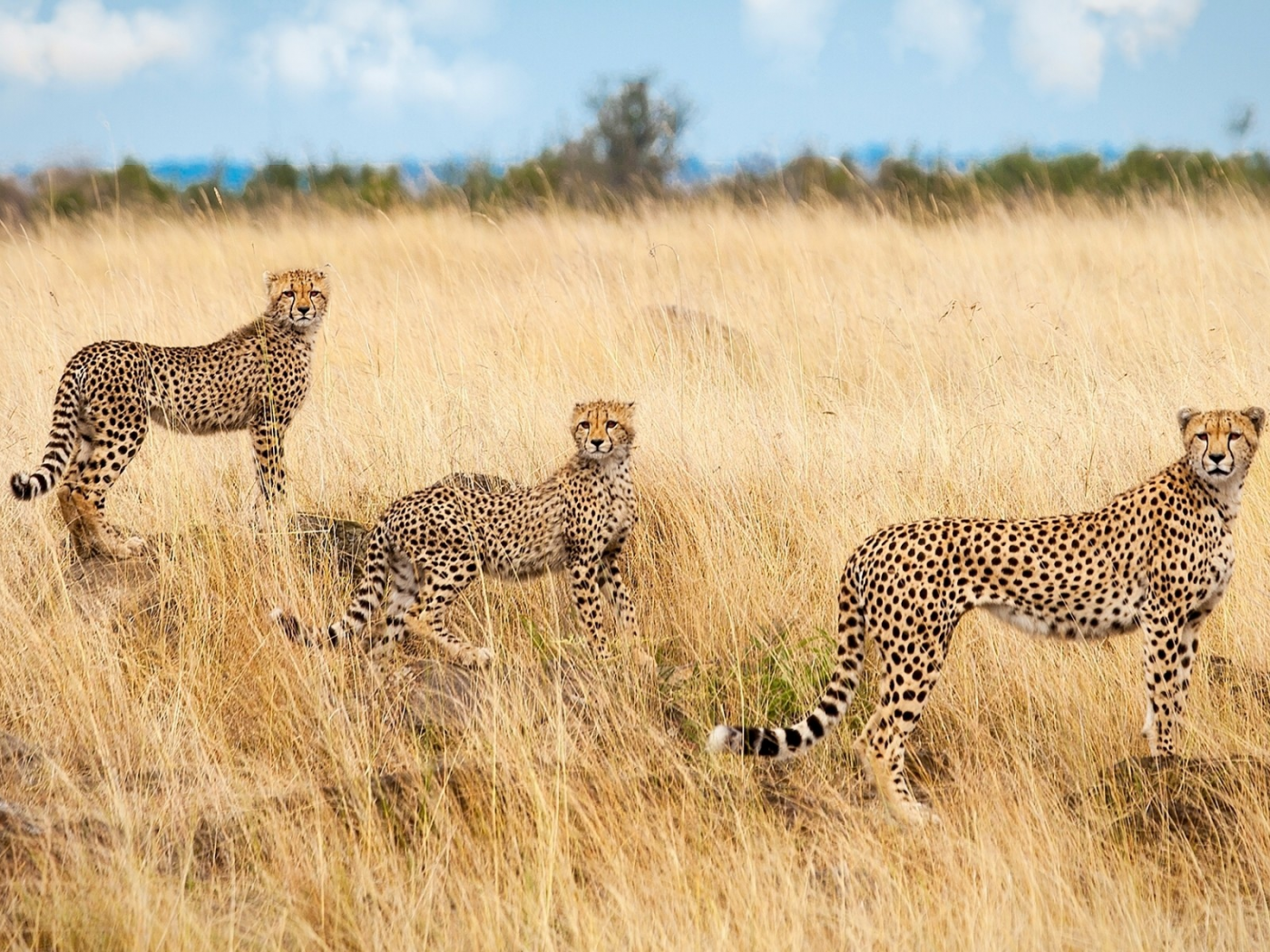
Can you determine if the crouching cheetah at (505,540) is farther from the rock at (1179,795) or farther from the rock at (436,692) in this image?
the rock at (1179,795)

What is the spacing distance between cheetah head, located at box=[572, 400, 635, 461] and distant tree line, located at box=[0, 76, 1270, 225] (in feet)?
18.9

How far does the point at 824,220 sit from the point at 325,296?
20.5 ft

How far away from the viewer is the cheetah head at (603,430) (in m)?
4.23

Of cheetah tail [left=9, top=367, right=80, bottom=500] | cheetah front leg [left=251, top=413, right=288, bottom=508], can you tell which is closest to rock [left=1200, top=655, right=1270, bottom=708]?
cheetah front leg [left=251, top=413, right=288, bottom=508]

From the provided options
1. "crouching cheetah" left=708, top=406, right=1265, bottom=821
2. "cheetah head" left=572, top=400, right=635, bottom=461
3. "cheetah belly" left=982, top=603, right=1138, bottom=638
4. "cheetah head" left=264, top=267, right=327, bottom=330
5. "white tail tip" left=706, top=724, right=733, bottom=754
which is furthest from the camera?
"cheetah head" left=264, top=267, right=327, bottom=330

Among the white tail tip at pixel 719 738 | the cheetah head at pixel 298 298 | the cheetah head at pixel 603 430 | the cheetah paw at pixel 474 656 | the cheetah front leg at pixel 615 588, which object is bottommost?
the white tail tip at pixel 719 738

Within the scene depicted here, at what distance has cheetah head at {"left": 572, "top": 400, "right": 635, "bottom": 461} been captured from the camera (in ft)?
13.9

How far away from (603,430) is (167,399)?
4.99 ft

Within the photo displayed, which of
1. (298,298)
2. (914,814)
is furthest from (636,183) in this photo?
(914,814)

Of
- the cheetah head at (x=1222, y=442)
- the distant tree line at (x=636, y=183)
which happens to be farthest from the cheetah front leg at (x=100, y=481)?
the distant tree line at (x=636, y=183)

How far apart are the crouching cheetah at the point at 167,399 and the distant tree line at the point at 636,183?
4.85 meters

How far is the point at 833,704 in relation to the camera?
3.49m

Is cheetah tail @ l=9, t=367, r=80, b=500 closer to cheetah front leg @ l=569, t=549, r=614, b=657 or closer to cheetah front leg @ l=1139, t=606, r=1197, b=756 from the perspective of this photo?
cheetah front leg @ l=569, t=549, r=614, b=657

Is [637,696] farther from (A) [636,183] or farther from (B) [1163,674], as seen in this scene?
(A) [636,183]
